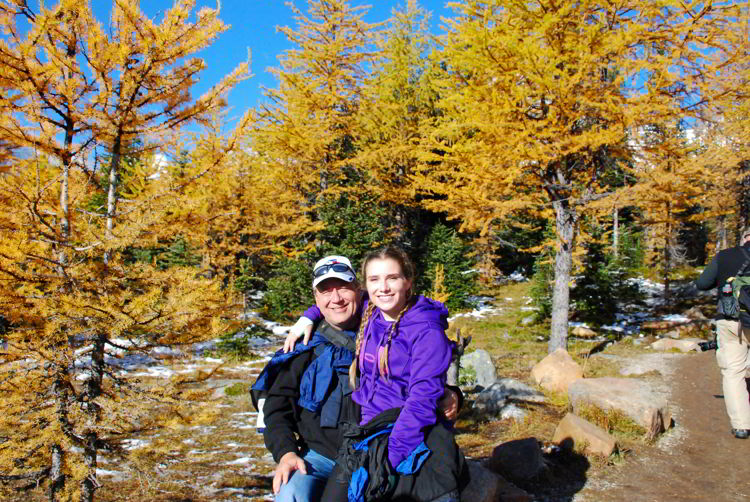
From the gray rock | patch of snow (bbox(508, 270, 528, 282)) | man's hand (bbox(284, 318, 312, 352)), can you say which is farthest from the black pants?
patch of snow (bbox(508, 270, 528, 282))

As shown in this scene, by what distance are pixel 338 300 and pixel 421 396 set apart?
2.51 ft

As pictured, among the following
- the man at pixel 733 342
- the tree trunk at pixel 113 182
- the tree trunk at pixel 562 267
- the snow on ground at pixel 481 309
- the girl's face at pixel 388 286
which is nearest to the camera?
the girl's face at pixel 388 286

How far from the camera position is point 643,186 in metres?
7.63

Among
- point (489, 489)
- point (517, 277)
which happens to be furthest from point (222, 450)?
point (517, 277)

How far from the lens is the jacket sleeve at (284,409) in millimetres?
2172

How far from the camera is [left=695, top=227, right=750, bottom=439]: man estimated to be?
4.41 meters

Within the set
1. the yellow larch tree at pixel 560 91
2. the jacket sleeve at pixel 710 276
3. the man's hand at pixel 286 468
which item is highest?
the yellow larch tree at pixel 560 91

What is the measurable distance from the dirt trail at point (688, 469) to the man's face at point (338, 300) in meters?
2.70

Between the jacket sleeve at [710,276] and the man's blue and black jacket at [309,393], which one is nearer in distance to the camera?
the man's blue and black jacket at [309,393]

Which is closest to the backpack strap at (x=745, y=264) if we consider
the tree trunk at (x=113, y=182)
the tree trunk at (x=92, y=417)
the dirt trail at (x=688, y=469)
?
the dirt trail at (x=688, y=469)

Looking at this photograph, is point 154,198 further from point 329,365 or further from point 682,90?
point 682,90

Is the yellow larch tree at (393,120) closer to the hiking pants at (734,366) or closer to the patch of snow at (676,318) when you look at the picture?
the patch of snow at (676,318)

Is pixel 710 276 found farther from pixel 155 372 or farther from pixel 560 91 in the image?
pixel 155 372

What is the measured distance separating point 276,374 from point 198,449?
504cm
